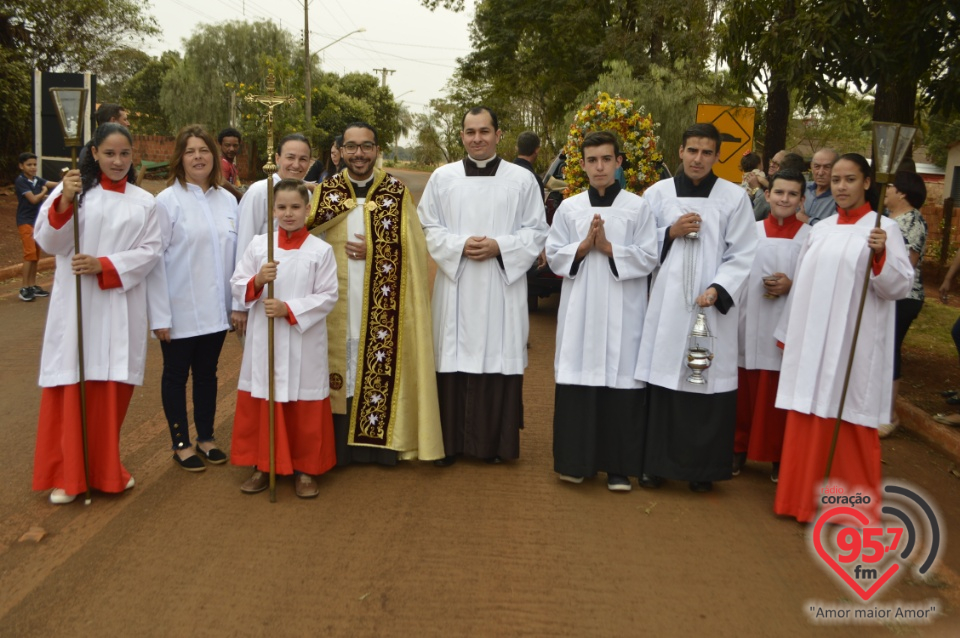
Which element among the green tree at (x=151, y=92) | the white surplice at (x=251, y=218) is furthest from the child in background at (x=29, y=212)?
the green tree at (x=151, y=92)

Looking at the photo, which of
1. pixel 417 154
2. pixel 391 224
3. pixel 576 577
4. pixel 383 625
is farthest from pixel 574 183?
pixel 417 154

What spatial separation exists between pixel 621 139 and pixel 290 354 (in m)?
5.96

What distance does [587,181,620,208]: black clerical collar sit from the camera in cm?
542

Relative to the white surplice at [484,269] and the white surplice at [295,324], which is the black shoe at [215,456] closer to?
the white surplice at [295,324]

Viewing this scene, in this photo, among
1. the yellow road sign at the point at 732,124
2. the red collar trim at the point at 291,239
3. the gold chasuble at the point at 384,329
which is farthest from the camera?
the yellow road sign at the point at 732,124

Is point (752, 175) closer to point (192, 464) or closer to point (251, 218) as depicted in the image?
point (251, 218)

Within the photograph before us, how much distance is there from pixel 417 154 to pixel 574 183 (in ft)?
240

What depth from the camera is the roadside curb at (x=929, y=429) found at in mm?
6445

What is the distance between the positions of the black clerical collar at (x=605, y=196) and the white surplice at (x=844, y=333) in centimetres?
122

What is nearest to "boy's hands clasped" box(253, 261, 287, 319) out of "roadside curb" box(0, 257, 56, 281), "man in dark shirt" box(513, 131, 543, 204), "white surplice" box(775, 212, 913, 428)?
"white surplice" box(775, 212, 913, 428)

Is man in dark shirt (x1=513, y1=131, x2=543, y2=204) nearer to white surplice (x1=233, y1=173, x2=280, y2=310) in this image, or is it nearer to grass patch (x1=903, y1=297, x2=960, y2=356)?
white surplice (x1=233, y1=173, x2=280, y2=310)

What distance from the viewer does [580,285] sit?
212 inches

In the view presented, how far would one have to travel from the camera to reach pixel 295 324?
502 cm

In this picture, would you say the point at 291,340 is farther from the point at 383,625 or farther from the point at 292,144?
the point at 383,625
